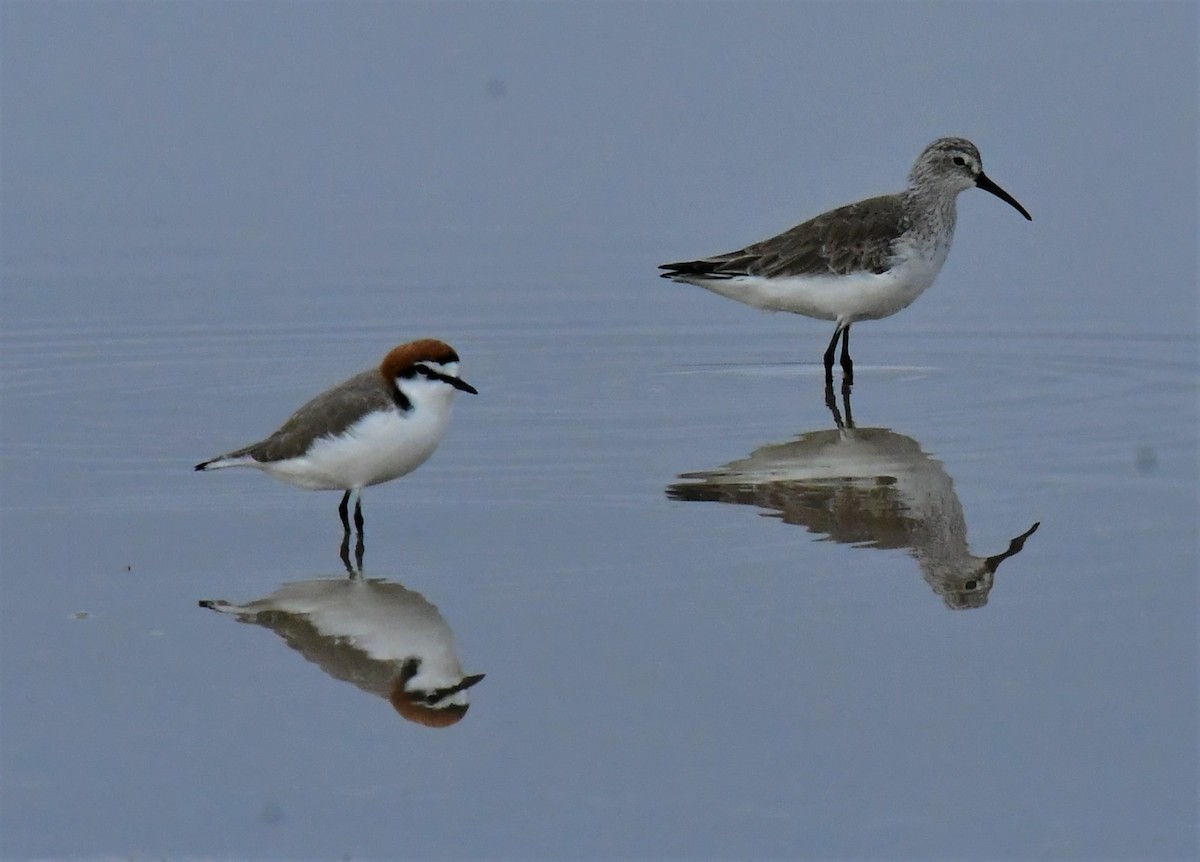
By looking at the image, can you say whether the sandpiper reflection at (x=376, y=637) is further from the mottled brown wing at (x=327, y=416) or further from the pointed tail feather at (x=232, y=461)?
the pointed tail feather at (x=232, y=461)

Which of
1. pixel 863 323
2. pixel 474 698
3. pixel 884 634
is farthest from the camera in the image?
pixel 863 323

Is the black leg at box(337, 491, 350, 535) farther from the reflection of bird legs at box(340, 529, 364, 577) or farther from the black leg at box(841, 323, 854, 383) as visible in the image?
the black leg at box(841, 323, 854, 383)

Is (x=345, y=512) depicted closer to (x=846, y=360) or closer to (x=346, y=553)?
(x=346, y=553)

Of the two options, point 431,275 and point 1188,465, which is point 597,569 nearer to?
point 1188,465

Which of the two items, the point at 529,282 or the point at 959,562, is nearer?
the point at 959,562

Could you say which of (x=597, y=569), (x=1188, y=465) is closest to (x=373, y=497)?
(x=597, y=569)

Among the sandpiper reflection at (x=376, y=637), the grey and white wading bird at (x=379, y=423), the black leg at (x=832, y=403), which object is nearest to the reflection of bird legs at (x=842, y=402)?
the black leg at (x=832, y=403)

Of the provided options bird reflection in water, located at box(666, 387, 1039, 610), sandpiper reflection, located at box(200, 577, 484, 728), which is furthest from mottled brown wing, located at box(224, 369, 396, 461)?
bird reflection in water, located at box(666, 387, 1039, 610)

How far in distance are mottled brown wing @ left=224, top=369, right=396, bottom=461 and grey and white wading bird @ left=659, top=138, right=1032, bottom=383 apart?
599 cm

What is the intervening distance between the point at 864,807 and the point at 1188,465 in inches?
228

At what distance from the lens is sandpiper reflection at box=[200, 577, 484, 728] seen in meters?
8.70

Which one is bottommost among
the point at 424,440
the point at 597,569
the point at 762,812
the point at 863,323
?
the point at 762,812

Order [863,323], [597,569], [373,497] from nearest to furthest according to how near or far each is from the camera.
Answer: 1. [597,569]
2. [373,497]
3. [863,323]

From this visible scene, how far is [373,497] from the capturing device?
12.2 m
